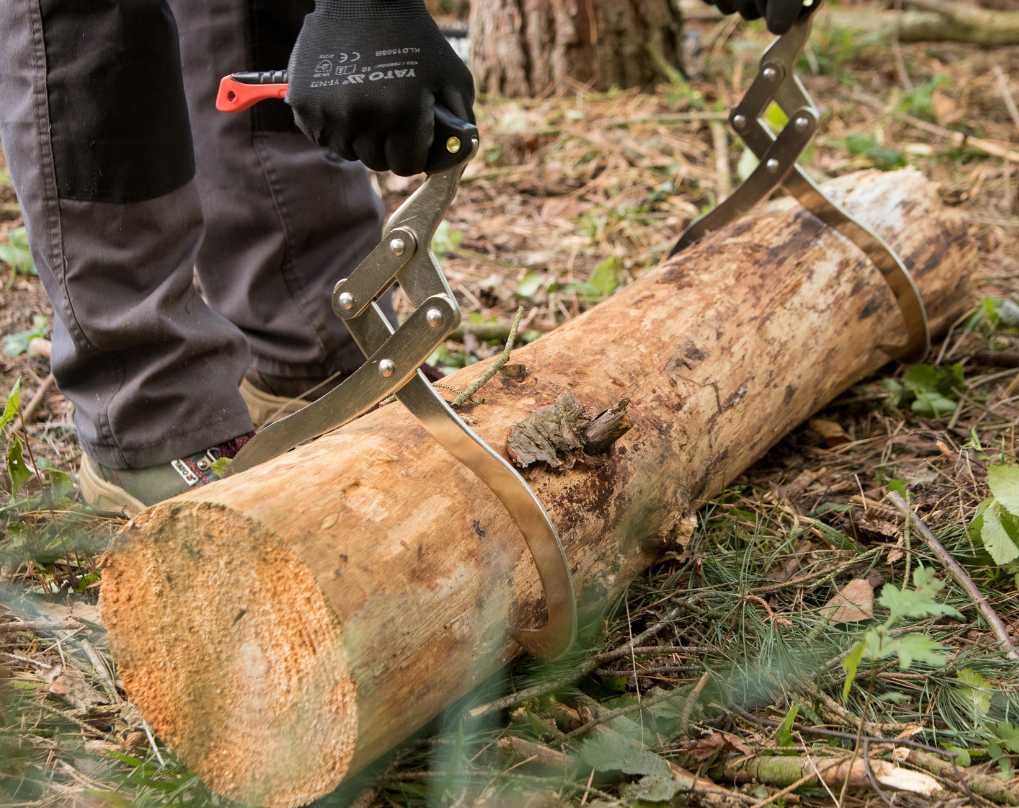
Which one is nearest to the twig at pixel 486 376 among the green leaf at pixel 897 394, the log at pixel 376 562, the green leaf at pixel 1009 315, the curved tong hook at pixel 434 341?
the log at pixel 376 562

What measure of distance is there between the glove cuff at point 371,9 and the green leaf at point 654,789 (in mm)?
1076

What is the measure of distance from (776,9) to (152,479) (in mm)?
1553

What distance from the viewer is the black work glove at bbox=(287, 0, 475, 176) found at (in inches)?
56.3

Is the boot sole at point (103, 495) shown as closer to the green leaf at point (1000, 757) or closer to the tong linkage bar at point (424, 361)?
the tong linkage bar at point (424, 361)

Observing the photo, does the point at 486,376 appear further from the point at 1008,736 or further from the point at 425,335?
the point at 1008,736

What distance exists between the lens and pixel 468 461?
161 centimetres

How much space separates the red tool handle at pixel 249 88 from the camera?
1.57m

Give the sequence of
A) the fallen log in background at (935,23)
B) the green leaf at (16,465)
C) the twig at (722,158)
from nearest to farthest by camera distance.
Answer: the green leaf at (16,465) → the twig at (722,158) → the fallen log in background at (935,23)

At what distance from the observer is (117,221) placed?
6.49 feet

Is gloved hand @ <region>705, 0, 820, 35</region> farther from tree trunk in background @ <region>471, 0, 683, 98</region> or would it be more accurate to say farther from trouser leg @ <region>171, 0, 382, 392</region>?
tree trunk in background @ <region>471, 0, 683, 98</region>

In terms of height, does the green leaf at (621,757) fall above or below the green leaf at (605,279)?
above

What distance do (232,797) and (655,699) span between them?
0.62 metres

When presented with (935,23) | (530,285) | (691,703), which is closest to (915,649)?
(691,703)

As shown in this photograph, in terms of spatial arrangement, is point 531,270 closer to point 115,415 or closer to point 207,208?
point 207,208
